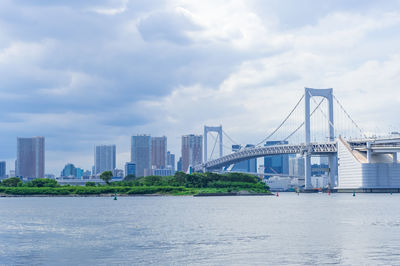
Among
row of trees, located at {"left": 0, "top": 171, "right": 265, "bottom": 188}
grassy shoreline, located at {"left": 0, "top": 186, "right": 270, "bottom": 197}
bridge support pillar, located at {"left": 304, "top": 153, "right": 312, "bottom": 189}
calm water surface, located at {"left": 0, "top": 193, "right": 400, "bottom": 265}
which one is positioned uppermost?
bridge support pillar, located at {"left": 304, "top": 153, "right": 312, "bottom": 189}

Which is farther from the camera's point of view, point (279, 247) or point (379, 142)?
point (379, 142)

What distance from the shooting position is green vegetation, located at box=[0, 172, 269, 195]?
3787 inches

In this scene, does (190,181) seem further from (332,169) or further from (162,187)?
(332,169)

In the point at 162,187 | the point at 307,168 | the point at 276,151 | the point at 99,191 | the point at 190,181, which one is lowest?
the point at 99,191

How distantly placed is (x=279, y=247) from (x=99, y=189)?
7673cm

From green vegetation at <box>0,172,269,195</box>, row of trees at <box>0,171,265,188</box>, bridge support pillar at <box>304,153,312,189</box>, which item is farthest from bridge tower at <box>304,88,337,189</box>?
row of trees at <box>0,171,265,188</box>

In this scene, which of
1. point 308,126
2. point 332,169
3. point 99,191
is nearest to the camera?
point 99,191

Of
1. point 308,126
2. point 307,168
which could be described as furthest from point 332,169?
point 308,126

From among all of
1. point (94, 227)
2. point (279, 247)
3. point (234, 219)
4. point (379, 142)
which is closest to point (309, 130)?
point (379, 142)

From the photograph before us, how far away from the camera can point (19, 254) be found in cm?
2133

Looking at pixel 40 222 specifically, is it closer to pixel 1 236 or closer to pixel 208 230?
pixel 1 236

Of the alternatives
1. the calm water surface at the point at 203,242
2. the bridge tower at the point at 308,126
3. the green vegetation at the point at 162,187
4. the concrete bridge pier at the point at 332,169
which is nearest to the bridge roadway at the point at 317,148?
the bridge tower at the point at 308,126

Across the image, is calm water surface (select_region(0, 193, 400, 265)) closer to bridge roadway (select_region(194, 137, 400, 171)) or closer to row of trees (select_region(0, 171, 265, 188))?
bridge roadway (select_region(194, 137, 400, 171))

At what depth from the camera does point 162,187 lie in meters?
96.8
